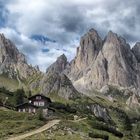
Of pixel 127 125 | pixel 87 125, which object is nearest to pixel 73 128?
pixel 87 125

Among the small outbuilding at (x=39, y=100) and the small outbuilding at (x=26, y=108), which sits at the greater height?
the small outbuilding at (x=39, y=100)

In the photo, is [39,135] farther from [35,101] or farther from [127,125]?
[35,101]

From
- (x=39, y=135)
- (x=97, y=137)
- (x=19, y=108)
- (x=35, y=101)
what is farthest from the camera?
(x=35, y=101)

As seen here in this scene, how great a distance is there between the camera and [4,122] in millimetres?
108562

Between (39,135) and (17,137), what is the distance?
216 inches

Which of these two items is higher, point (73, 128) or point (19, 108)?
point (19, 108)

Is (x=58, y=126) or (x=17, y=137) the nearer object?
(x=17, y=137)

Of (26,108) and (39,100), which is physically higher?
(39,100)

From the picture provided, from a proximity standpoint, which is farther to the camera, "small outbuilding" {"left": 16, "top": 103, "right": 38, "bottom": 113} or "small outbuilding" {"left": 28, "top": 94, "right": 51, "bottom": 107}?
"small outbuilding" {"left": 28, "top": 94, "right": 51, "bottom": 107}

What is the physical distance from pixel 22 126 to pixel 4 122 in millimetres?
6418

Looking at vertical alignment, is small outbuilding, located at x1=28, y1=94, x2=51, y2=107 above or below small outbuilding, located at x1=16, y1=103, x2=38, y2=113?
above

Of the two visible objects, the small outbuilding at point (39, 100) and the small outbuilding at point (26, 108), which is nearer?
the small outbuilding at point (26, 108)

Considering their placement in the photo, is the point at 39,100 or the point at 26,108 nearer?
the point at 26,108

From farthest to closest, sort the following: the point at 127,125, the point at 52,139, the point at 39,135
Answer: the point at 127,125, the point at 39,135, the point at 52,139
